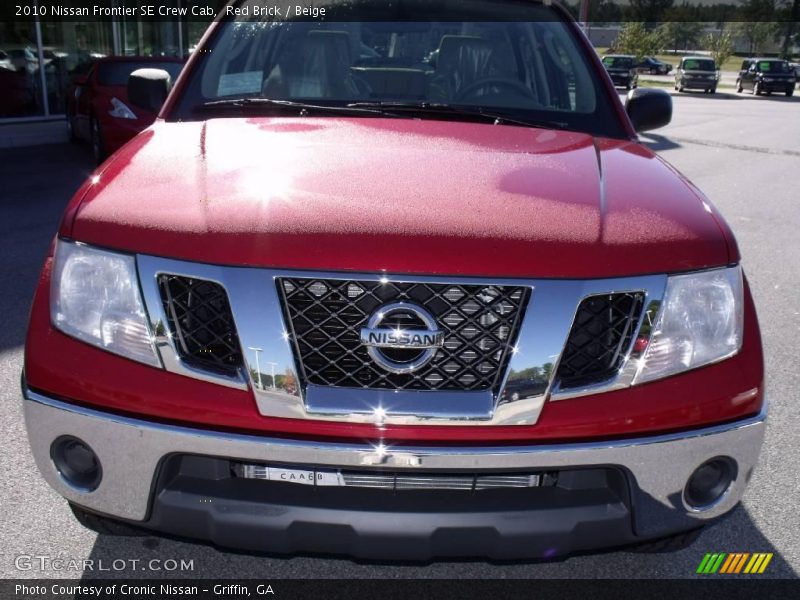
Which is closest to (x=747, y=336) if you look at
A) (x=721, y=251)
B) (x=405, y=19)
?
(x=721, y=251)

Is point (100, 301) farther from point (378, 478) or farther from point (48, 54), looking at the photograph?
point (48, 54)

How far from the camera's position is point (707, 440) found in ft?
6.56

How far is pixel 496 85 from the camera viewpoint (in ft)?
10.8

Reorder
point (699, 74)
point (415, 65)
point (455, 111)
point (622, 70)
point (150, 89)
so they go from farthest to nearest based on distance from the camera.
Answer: point (699, 74) → point (622, 70) → point (150, 89) → point (415, 65) → point (455, 111)

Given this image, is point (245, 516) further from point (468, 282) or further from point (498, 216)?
point (498, 216)

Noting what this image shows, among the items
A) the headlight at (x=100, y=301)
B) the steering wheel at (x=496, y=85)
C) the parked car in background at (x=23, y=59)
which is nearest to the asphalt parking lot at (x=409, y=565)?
the headlight at (x=100, y=301)

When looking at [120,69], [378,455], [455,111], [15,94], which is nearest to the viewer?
[378,455]

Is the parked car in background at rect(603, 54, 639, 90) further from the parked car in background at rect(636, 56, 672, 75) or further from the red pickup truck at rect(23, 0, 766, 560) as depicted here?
the red pickup truck at rect(23, 0, 766, 560)

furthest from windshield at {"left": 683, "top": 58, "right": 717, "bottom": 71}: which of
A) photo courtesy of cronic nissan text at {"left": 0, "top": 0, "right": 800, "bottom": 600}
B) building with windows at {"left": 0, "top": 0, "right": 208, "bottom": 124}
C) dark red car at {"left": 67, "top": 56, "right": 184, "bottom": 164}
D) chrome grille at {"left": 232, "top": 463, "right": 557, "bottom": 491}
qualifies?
chrome grille at {"left": 232, "top": 463, "right": 557, "bottom": 491}

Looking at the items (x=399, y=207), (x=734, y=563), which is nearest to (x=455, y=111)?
(x=399, y=207)

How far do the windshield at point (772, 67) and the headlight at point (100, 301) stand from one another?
42125 mm

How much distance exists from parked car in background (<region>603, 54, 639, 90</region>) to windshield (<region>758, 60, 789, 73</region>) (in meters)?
6.09

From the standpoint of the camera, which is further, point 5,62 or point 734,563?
point 5,62

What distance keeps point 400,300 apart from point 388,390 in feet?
0.68
